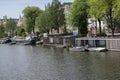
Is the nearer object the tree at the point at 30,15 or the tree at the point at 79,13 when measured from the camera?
the tree at the point at 79,13

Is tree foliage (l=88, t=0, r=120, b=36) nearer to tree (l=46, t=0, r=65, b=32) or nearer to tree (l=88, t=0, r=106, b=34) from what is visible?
tree (l=88, t=0, r=106, b=34)

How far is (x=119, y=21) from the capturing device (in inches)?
4035

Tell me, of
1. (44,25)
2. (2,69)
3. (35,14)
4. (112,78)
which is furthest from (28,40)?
(112,78)

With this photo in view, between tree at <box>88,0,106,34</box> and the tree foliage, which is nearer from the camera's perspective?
the tree foliage

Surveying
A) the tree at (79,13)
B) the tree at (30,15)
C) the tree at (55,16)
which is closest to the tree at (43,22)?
the tree at (55,16)

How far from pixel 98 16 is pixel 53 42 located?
Answer: 39165mm

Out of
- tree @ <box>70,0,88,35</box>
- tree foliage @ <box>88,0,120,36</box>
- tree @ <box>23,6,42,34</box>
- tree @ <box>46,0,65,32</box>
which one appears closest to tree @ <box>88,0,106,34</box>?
tree foliage @ <box>88,0,120,36</box>

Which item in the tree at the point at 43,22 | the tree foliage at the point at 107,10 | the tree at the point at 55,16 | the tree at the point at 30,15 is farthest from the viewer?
the tree at the point at 30,15

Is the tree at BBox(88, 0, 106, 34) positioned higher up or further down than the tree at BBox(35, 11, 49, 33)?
higher up

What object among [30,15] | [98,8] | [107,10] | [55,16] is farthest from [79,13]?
[30,15]

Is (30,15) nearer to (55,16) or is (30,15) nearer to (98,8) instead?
(55,16)

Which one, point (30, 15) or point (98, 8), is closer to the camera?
point (98, 8)

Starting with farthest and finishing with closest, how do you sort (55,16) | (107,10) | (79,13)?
1. (55,16)
2. (79,13)
3. (107,10)

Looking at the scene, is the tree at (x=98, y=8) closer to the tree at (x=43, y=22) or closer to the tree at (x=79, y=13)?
the tree at (x=79, y=13)
